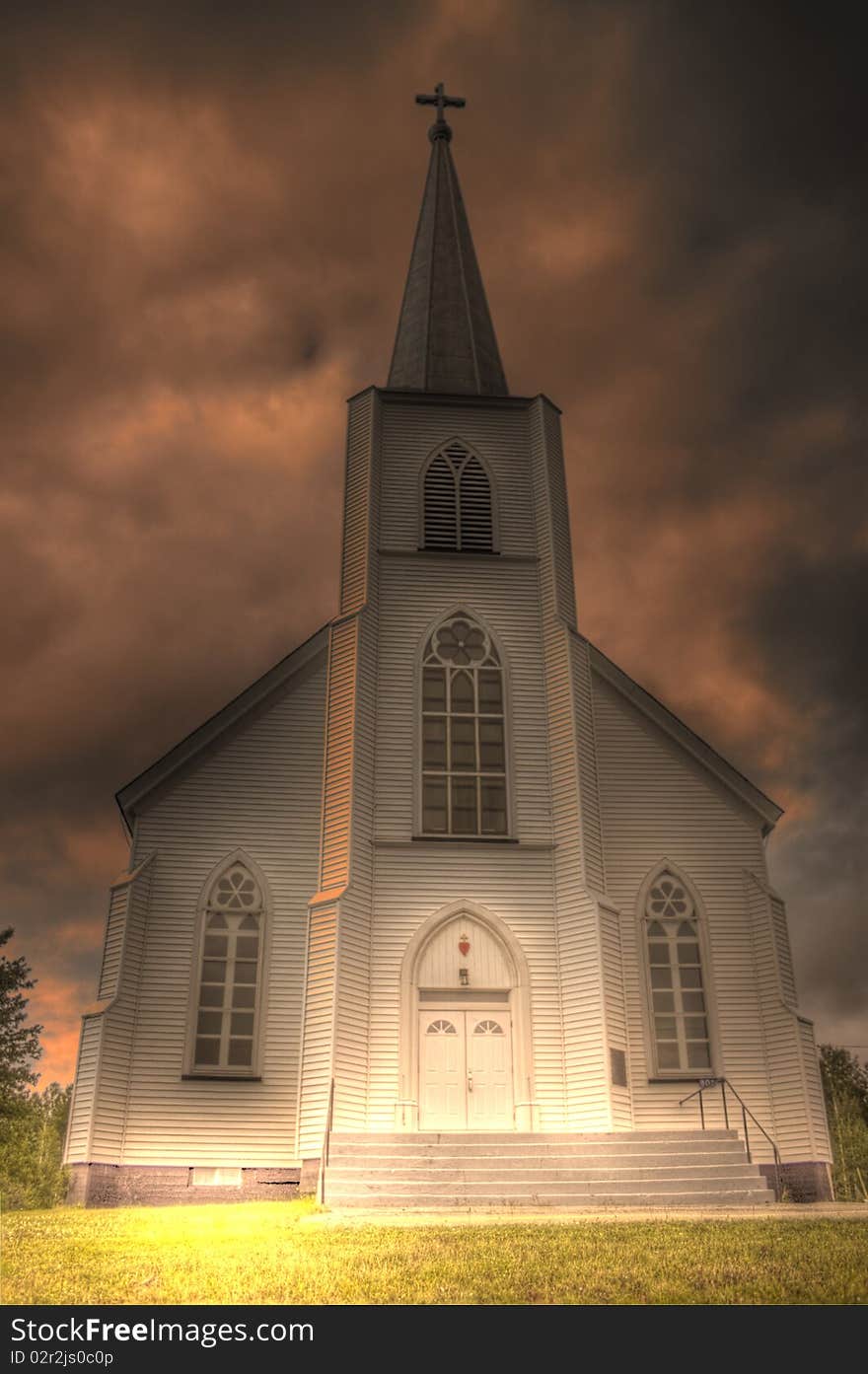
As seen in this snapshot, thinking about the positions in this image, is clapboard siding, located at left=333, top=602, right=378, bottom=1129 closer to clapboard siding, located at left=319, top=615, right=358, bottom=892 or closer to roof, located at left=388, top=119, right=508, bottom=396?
clapboard siding, located at left=319, top=615, right=358, bottom=892

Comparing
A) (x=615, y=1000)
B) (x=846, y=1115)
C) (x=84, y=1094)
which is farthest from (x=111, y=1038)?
(x=846, y=1115)

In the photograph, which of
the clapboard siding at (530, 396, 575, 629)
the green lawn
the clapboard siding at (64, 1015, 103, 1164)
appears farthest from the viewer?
the clapboard siding at (530, 396, 575, 629)

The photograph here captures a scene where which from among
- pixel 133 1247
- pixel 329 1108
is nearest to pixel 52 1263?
pixel 133 1247

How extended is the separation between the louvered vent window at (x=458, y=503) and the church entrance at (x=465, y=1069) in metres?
9.49

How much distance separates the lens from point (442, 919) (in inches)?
778

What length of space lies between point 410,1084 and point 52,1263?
9568 millimetres

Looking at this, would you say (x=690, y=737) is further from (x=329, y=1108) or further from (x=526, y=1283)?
(x=526, y=1283)

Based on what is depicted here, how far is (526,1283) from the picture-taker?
28.1ft

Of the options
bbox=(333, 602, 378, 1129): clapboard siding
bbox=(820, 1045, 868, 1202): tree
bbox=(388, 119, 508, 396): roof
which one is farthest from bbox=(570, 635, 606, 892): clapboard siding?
bbox=(820, 1045, 868, 1202): tree

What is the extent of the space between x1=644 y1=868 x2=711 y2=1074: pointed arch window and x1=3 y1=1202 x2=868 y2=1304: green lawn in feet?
25.4

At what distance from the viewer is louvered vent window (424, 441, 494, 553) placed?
77.7 ft

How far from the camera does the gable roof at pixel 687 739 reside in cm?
2186

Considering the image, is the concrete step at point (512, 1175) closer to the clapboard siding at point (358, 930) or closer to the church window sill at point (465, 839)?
the clapboard siding at point (358, 930)

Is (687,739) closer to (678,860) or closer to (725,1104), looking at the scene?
(678,860)
